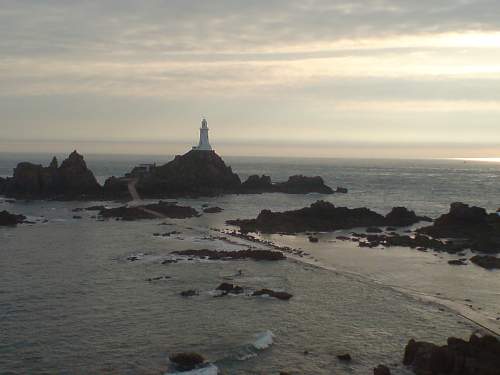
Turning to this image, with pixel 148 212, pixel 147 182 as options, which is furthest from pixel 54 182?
pixel 148 212

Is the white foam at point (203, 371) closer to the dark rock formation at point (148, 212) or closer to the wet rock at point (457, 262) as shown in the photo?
the wet rock at point (457, 262)

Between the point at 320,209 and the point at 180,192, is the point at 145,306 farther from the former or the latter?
the point at 180,192

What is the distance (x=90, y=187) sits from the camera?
3986 inches

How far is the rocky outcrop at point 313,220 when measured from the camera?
218ft

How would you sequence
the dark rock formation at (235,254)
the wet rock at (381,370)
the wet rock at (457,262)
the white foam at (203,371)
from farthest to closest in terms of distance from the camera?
the dark rock formation at (235,254) → the wet rock at (457,262) → the white foam at (203,371) → the wet rock at (381,370)

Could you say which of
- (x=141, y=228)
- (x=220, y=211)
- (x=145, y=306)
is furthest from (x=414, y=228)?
(x=145, y=306)

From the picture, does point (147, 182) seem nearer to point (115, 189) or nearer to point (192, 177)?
point (115, 189)

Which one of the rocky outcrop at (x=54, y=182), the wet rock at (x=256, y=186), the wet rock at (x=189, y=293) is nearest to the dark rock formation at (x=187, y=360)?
the wet rock at (x=189, y=293)

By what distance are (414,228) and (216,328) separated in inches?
1831

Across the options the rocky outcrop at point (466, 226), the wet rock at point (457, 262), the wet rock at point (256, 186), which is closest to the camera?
the wet rock at point (457, 262)

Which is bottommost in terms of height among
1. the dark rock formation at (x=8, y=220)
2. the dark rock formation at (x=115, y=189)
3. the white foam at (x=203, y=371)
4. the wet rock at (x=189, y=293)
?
the white foam at (x=203, y=371)

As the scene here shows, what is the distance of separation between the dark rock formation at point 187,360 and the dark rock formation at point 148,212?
162 feet

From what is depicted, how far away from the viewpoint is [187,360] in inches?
963

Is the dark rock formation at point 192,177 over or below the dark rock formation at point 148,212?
over
